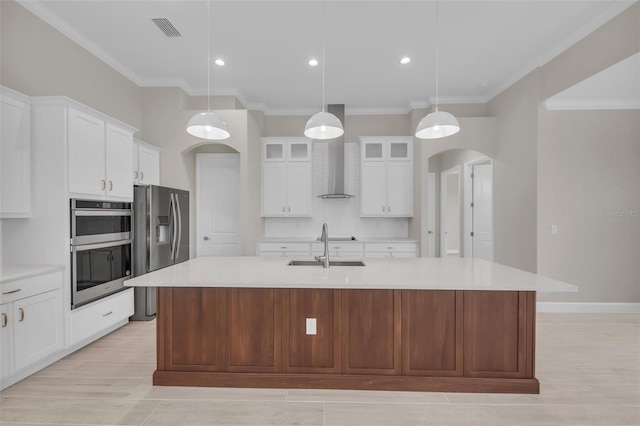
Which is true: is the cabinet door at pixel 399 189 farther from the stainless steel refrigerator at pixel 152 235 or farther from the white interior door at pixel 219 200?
the stainless steel refrigerator at pixel 152 235

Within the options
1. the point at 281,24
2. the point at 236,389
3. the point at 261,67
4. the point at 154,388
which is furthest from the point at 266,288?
the point at 261,67

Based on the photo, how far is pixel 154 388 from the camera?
248cm

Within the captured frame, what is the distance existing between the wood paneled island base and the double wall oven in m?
1.09

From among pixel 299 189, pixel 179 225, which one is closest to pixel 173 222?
pixel 179 225

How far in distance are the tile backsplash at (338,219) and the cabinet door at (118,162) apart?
2631 millimetres

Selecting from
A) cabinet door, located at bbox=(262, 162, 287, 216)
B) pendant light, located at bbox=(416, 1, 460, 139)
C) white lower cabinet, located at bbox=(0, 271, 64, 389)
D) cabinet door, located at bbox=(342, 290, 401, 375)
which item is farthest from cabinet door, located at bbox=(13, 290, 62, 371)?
pendant light, located at bbox=(416, 1, 460, 139)

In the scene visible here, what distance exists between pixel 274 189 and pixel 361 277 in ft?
11.6

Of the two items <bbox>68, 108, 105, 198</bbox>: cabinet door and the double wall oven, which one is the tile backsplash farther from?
<bbox>68, 108, 105, 198</bbox>: cabinet door

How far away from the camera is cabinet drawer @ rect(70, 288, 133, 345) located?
296 centimetres

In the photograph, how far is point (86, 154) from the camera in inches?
121

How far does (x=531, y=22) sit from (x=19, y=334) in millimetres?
5297

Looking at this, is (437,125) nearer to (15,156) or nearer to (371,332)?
(371,332)

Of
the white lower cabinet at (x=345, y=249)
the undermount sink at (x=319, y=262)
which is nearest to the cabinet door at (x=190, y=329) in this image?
the undermount sink at (x=319, y=262)

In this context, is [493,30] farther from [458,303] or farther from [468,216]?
[468,216]
